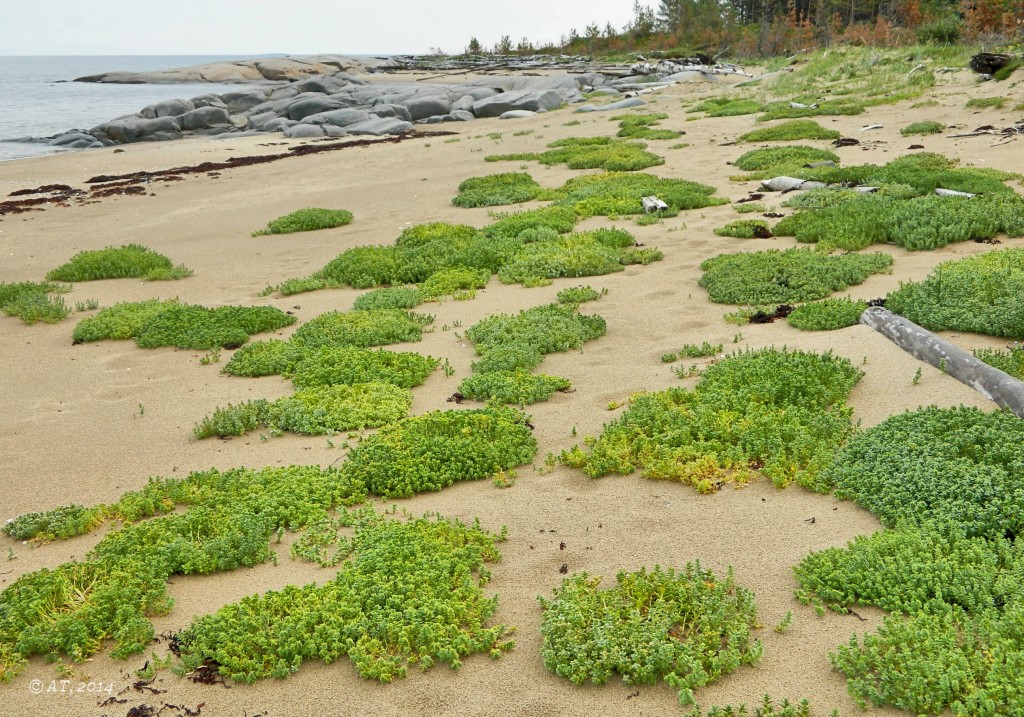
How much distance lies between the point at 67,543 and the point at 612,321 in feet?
21.8

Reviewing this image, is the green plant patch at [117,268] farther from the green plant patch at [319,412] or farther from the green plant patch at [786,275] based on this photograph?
the green plant patch at [786,275]

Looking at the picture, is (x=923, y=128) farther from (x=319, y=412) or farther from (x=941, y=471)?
(x=319, y=412)

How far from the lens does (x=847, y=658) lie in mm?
4480

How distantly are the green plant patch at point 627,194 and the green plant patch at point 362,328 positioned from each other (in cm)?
683

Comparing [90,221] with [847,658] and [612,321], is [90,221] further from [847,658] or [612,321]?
[847,658]

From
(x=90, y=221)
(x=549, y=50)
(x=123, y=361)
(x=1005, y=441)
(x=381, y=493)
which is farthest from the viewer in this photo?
(x=549, y=50)

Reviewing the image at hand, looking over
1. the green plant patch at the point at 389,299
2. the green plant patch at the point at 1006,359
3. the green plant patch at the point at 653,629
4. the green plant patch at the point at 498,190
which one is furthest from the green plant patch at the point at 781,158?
the green plant patch at the point at 653,629

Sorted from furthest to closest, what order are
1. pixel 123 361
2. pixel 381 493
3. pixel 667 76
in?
pixel 667 76 → pixel 123 361 → pixel 381 493

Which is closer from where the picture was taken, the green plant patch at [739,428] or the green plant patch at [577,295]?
Result: the green plant patch at [739,428]

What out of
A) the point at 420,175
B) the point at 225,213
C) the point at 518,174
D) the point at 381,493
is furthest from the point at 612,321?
the point at 420,175

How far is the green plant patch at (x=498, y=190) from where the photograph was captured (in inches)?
757

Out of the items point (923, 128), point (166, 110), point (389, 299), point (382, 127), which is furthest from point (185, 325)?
point (166, 110)

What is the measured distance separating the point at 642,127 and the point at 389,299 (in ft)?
69.8

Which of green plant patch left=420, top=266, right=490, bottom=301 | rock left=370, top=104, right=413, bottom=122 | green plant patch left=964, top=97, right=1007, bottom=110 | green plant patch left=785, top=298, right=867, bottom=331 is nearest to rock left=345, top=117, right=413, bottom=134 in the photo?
rock left=370, top=104, right=413, bottom=122
